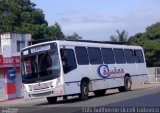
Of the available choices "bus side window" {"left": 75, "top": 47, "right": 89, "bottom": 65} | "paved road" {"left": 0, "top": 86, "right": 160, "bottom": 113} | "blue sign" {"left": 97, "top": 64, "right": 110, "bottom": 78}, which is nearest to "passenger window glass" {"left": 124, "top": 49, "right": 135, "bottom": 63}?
"blue sign" {"left": 97, "top": 64, "right": 110, "bottom": 78}

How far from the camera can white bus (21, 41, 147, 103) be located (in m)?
22.1

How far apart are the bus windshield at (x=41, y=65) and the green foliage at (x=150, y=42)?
122 feet

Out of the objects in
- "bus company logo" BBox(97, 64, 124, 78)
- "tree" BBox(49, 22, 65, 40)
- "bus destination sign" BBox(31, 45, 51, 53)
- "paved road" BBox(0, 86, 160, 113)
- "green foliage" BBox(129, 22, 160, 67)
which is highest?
"tree" BBox(49, 22, 65, 40)

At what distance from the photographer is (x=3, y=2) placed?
6097 centimetres

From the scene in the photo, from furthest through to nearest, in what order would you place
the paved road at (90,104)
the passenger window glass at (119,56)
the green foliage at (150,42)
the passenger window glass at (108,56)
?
the green foliage at (150,42) → the passenger window glass at (119,56) → the passenger window glass at (108,56) → the paved road at (90,104)

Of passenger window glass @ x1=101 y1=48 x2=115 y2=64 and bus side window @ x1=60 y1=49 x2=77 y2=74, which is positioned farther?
passenger window glass @ x1=101 y1=48 x2=115 y2=64

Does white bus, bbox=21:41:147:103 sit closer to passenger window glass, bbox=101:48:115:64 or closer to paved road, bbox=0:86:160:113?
passenger window glass, bbox=101:48:115:64

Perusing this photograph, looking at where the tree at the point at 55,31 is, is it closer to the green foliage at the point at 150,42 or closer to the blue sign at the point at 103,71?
the green foliage at the point at 150,42

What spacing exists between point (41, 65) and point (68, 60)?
53.3 inches

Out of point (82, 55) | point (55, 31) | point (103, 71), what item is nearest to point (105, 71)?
point (103, 71)

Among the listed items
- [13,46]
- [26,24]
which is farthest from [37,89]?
[26,24]

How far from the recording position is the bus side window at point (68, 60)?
2231cm

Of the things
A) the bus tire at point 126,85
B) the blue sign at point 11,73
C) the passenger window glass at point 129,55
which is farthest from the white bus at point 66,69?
the blue sign at point 11,73

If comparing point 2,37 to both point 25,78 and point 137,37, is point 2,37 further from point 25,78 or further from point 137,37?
point 137,37
